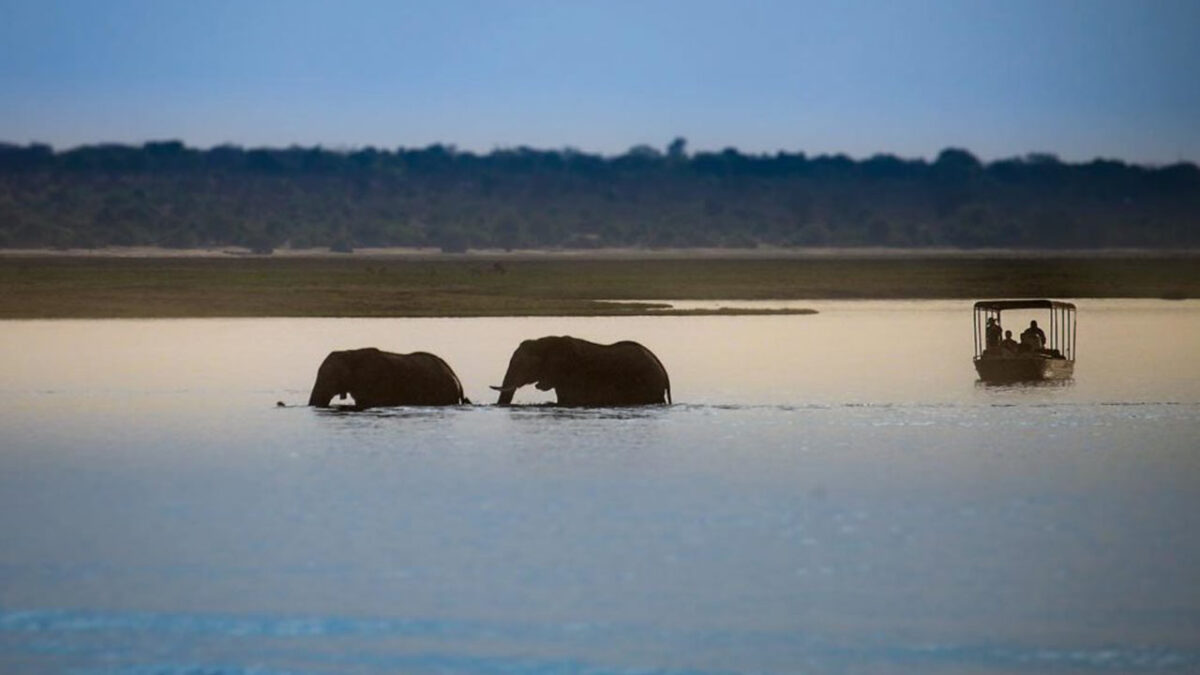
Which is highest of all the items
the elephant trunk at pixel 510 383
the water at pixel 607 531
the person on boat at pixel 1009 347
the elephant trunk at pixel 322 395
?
the person on boat at pixel 1009 347

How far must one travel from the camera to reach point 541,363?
29.8 metres

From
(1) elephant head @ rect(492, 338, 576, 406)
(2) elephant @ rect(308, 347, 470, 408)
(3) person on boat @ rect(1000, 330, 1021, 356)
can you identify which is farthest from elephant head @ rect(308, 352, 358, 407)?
(3) person on boat @ rect(1000, 330, 1021, 356)

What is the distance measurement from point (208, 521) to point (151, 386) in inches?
674

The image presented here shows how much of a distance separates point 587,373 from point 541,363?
789 mm

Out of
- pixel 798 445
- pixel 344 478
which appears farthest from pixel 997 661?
pixel 798 445

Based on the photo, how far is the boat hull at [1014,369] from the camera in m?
37.3

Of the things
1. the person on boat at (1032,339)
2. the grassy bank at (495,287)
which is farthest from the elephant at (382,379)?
the grassy bank at (495,287)

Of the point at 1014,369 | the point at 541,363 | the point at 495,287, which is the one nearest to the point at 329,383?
the point at 541,363

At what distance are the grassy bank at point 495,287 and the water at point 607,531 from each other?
123 ft

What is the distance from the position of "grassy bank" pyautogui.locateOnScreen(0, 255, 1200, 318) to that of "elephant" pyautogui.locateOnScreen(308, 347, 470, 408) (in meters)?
39.6

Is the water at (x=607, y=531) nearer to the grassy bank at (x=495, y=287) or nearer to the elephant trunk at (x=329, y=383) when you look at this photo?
the elephant trunk at (x=329, y=383)

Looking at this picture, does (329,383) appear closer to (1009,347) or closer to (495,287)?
(1009,347)

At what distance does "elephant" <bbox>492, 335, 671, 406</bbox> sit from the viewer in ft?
97.5

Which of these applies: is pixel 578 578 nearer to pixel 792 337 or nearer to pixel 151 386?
pixel 151 386
